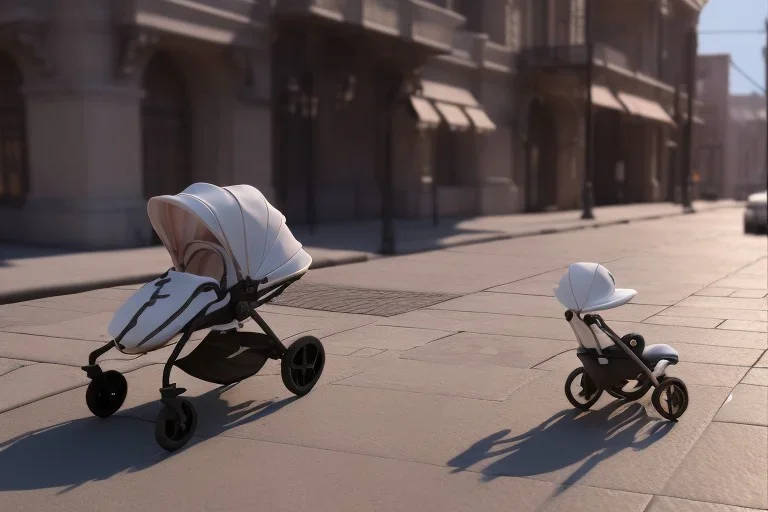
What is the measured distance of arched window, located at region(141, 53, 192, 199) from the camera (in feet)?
64.5

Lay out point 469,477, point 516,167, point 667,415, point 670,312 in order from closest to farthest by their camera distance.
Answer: point 469,477 < point 667,415 < point 670,312 < point 516,167

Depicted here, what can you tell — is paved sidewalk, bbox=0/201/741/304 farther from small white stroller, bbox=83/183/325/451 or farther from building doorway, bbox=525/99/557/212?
building doorway, bbox=525/99/557/212

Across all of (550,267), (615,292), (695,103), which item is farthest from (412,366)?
(695,103)

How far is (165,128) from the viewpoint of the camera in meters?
20.2

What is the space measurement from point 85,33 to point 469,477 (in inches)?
560

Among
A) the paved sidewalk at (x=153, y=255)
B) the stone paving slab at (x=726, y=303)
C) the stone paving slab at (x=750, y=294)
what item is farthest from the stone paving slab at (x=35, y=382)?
the stone paving slab at (x=750, y=294)

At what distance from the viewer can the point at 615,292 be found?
227 inches

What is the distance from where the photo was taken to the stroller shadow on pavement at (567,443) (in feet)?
15.9

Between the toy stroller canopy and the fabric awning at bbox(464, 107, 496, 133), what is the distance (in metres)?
23.3

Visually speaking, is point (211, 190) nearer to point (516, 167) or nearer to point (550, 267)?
point (550, 267)

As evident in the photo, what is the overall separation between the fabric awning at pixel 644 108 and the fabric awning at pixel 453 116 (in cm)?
1330

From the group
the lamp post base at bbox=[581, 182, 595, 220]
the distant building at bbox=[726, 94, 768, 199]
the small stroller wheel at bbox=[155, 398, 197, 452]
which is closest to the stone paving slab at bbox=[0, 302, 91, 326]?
the small stroller wheel at bbox=[155, 398, 197, 452]

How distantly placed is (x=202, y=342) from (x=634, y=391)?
2646mm

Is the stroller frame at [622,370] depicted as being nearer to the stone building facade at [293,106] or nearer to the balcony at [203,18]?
the stone building facade at [293,106]
